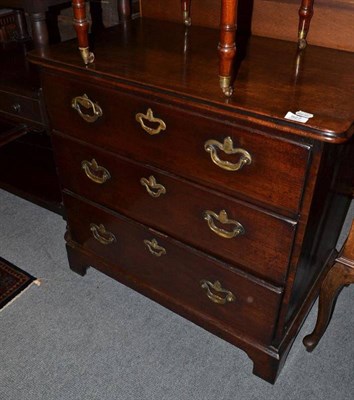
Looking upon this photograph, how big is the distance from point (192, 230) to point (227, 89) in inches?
19.0

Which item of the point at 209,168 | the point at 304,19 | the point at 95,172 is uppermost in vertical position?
the point at 304,19

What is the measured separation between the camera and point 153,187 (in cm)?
135

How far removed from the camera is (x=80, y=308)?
1813mm

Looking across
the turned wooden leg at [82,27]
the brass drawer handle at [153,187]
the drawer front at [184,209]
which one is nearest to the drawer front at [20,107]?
the drawer front at [184,209]

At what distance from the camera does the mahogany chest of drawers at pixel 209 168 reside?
105cm

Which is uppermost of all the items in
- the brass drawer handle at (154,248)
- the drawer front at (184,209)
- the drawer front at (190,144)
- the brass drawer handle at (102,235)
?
the drawer front at (190,144)

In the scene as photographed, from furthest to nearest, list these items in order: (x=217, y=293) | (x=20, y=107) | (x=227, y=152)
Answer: (x=20, y=107) → (x=217, y=293) → (x=227, y=152)

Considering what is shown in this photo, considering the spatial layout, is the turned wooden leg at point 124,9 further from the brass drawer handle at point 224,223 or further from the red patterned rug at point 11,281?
the red patterned rug at point 11,281

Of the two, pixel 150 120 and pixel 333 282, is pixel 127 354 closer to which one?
pixel 333 282

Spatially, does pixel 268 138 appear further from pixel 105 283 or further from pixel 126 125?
pixel 105 283

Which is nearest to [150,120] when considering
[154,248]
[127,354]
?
[154,248]

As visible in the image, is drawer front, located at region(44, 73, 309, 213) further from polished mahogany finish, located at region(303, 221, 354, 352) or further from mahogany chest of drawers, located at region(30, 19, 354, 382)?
polished mahogany finish, located at region(303, 221, 354, 352)

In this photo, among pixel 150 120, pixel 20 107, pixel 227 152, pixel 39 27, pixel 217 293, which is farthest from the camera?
pixel 20 107

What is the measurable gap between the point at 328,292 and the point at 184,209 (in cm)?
55
